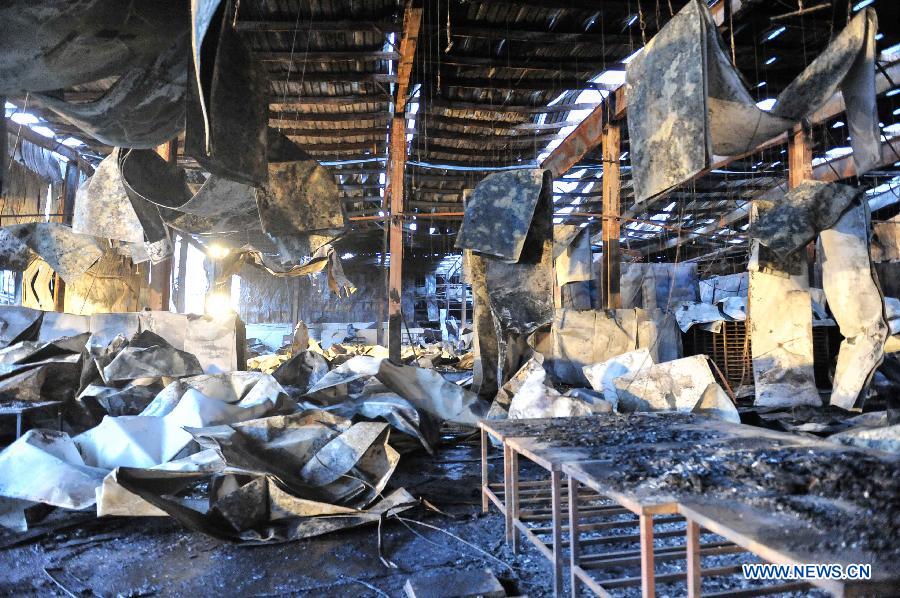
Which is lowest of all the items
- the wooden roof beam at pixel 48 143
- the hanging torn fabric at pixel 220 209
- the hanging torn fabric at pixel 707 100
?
the hanging torn fabric at pixel 220 209

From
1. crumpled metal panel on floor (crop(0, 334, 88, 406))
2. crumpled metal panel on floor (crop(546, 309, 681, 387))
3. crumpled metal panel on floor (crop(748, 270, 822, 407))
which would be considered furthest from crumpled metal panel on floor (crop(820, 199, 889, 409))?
crumpled metal panel on floor (crop(0, 334, 88, 406))

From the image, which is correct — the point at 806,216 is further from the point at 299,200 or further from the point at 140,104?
the point at 140,104

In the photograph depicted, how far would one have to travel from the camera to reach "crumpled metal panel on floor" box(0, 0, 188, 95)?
248 cm

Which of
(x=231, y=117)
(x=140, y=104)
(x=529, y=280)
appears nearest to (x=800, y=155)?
(x=529, y=280)

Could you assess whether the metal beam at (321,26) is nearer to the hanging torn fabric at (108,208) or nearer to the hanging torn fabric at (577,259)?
the hanging torn fabric at (108,208)

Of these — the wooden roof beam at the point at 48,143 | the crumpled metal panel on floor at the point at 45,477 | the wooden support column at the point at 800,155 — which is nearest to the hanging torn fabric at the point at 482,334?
the crumpled metal panel on floor at the point at 45,477

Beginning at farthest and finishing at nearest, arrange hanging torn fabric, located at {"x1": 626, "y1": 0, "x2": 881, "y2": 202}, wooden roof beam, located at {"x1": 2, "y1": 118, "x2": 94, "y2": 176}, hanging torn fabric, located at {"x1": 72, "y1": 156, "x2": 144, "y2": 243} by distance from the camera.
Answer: wooden roof beam, located at {"x1": 2, "y1": 118, "x2": 94, "y2": 176} < hanging torn fabric, located at {"x1": 72, "y1": 156, "x2": 144, "y2": 243} < hanging torn fabric, located at {"x1": 626, "y1": 0, "x2": 881, "y2": 202}

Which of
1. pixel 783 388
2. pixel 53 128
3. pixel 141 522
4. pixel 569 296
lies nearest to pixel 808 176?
pixel 783 388

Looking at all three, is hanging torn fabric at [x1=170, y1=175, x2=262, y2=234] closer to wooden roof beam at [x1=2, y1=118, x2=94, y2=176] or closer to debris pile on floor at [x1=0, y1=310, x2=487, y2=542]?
debris pile on floor at [x1=0, y1=310, x2=487, y2=542]

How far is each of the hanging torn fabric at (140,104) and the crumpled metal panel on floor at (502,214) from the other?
3.12 m

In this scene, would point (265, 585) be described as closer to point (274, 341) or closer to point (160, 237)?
point (160, 237)

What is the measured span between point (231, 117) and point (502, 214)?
11.3ft

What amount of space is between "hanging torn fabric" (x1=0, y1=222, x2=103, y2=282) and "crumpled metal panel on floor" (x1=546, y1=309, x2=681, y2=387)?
6451 millimetres

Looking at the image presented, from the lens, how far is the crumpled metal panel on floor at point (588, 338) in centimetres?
787
